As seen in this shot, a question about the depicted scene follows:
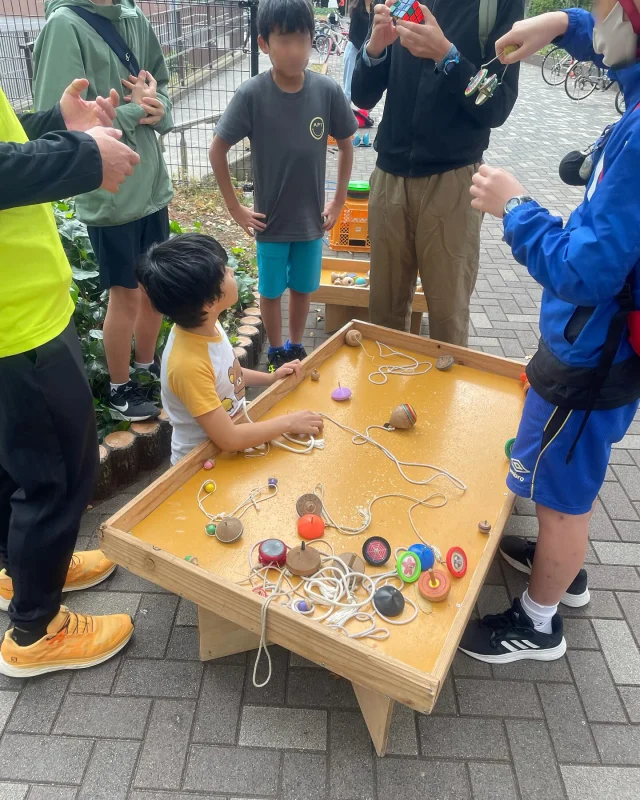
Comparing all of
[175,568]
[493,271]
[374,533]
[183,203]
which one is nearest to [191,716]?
[175,568]

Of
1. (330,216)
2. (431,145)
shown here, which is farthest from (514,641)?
(330,216)

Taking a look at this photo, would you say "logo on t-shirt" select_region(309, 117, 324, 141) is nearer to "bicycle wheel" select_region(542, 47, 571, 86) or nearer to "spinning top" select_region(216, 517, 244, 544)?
"spinning top" select_region(216, 517, 244, 544)

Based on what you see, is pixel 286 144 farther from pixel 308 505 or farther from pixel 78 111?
pixel 308 505

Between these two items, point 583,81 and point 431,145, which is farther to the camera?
point 583,81

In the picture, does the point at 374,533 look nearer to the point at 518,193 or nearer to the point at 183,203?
the point at 518,193

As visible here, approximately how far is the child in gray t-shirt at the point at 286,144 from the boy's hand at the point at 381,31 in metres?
0.35

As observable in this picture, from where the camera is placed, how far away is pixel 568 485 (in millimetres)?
1772

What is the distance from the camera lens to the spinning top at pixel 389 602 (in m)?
1.78

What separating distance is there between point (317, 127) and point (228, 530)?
2132 mm

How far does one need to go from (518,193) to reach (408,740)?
5.39ft

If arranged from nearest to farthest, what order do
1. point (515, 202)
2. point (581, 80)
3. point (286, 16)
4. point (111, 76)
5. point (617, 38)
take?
point (617, 38) < point (515, 202) < point (111, 76) < point (286, 16) < point (581, 80)

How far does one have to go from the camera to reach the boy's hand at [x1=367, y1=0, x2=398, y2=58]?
250 centimetres

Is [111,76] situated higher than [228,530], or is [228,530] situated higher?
[111,76]

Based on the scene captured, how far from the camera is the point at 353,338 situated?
10.2ft
